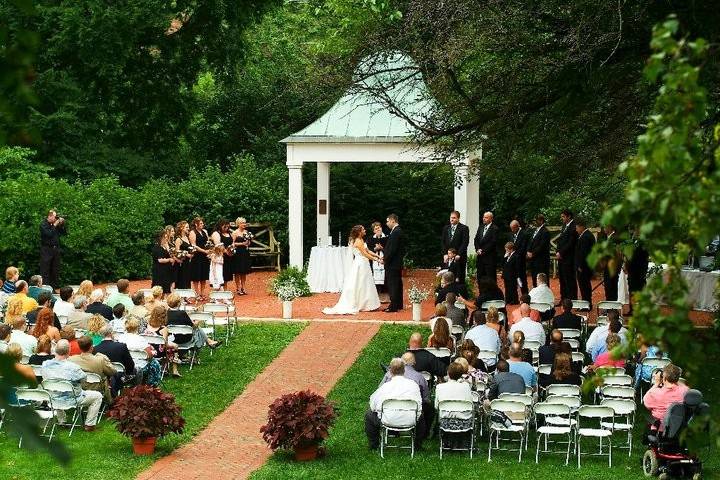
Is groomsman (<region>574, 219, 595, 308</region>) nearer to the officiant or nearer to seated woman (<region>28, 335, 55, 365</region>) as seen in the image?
the officiant

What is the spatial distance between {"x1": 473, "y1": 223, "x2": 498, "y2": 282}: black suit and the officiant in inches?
71.3

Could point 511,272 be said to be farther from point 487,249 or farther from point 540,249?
point 540,249

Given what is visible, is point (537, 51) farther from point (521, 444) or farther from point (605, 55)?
point (521, 444)

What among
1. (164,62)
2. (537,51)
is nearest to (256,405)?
(537,51)

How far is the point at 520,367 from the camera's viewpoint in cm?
1527

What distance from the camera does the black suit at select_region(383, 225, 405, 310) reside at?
23.5m

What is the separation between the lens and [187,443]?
49.9ft

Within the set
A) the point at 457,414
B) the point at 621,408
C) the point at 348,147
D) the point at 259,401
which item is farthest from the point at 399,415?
the point at 348,147

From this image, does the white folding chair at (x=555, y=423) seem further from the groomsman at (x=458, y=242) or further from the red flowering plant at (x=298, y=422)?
the groomsman at (x=458, y=242)

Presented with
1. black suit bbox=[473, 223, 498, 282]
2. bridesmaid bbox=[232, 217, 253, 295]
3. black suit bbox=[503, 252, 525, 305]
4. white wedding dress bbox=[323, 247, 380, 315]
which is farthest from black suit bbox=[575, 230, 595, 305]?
bridesmaid bbox=[232, 217, 253, 295]

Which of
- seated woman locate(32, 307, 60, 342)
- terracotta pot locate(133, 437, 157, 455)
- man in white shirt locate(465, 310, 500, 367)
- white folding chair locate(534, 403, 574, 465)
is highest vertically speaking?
seated woman locate(32, 307, 60, 342)

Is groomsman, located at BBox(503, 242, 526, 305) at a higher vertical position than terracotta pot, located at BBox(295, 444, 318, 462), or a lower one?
higher

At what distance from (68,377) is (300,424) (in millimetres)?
2832

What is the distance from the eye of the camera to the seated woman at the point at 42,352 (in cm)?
1568
